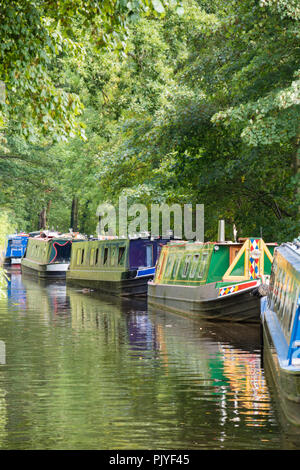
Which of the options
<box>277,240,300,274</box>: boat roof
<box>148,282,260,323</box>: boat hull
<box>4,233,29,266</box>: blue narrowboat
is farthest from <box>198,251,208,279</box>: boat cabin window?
<box>4,233,29,266</box>: blue narrowboat

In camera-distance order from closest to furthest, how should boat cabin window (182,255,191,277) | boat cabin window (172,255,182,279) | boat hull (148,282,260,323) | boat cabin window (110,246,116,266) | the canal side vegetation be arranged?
boat hull (148,282,260,323), the canal side vegetation, boat cabin window (182,255,191,277), boat cabin window (172,255,182,279), boat cabin window (110,246,116,266)

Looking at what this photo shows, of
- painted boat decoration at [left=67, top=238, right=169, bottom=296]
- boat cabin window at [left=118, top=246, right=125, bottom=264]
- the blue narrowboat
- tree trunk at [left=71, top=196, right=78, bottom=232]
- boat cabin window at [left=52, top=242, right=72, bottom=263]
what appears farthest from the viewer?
the blue narrowboat

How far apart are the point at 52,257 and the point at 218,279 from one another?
2692 cm

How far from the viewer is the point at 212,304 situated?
21031 mm

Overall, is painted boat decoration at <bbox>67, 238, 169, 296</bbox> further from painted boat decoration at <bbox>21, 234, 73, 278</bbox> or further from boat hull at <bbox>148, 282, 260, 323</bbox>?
painted boat decoration at <bbox>21, 234, 73, 278</bbox>

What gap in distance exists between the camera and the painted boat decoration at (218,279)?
2008 centimetres

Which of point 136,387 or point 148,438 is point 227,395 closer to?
point 136,387

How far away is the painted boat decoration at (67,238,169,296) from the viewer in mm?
31391

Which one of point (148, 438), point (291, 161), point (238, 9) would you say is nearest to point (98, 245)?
point (291, 161)

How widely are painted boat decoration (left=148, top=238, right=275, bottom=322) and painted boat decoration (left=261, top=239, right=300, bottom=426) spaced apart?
3.84m

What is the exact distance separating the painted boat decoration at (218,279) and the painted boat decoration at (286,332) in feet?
12.6

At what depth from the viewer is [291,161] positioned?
25.2 m

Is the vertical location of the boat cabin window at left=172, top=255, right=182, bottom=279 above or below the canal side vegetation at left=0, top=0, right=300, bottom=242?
below
